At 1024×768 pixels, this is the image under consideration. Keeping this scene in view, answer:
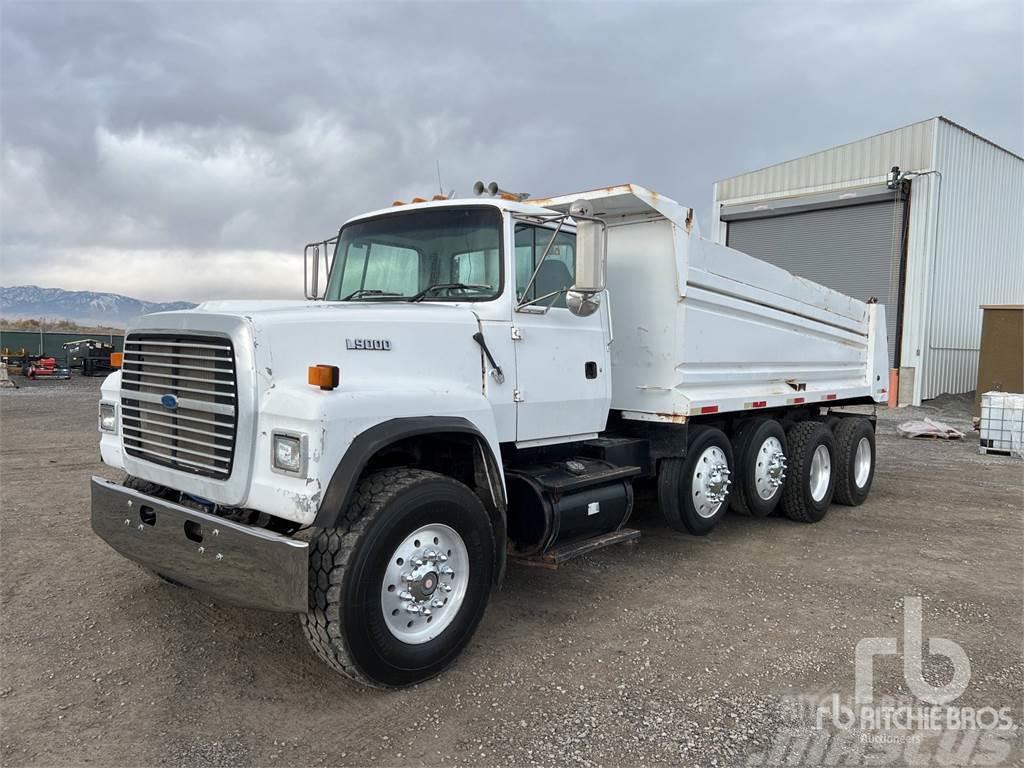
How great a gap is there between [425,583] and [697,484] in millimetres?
3049

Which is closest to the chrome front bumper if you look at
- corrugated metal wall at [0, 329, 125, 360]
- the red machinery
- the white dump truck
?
the white dump truck

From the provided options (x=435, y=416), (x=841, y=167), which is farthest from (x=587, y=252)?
(x=841, y=167)

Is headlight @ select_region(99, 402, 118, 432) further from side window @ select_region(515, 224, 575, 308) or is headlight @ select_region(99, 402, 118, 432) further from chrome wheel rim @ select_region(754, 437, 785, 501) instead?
chrome wheel rim @ select_region(754, 437, 785, 501)

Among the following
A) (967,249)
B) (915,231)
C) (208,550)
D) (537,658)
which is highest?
(915,231)

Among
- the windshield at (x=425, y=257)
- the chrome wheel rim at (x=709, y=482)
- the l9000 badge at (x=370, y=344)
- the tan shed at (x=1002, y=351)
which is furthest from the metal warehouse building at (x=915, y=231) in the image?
the l9000 badge at (x=370, y=344)

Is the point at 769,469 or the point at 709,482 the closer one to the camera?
the point at 709,482

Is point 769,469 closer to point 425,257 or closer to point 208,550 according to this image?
point 425,257

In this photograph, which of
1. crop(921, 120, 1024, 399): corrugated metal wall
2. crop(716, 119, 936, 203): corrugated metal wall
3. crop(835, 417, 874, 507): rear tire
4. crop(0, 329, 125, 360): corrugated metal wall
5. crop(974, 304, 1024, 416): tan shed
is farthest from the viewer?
crop(0, 329, 125, 360): corrugated metal wall

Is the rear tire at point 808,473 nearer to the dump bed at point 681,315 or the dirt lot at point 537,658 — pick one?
the dump bed at point 681,315

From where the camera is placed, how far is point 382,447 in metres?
3.41

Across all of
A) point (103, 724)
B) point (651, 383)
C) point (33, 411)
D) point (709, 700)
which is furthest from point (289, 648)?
point (33, 411)

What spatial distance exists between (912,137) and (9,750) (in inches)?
773

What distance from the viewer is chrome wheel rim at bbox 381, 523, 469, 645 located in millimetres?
3525

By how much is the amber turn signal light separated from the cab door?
1.39m
